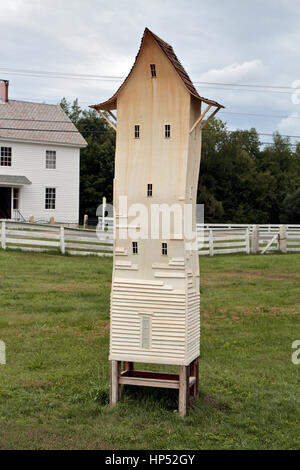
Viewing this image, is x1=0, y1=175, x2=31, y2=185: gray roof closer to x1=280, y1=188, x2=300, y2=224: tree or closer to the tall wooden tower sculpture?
x1=280, y1=188, x2=300, y2=224: tree

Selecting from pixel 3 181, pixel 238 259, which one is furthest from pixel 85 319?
pixel 3 181

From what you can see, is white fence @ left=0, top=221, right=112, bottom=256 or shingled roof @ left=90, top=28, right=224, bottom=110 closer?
shingled roof @ left=90, top=28, right=224, bottom=110

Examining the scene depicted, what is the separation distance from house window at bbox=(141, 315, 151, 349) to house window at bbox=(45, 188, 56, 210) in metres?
32.8

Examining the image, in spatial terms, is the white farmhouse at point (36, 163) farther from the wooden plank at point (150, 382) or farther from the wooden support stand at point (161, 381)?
the wooden plank at point (150, 382)

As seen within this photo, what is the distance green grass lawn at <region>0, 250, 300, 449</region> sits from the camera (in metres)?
6.20

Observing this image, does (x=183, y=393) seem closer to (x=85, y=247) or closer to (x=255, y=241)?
(x=85, y=247)

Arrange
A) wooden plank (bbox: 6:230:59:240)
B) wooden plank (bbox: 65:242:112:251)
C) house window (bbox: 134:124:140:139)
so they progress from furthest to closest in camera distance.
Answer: wooden plank (bbox: 65:242:112:251), wooden plank (bbox: 6:230:59:240), house window (bbox: 134:124:140:139)

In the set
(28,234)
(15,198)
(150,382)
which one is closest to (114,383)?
(150,382)

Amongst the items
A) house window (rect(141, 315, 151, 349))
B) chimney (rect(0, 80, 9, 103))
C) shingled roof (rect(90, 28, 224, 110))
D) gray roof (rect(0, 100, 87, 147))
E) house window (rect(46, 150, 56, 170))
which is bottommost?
house window (rect(141, 315, 151, 349))

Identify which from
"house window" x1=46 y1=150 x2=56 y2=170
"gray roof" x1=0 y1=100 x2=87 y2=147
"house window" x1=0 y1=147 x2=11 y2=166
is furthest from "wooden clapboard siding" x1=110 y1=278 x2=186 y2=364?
"house window" x1=46 y1=150 x2=56 y2=170

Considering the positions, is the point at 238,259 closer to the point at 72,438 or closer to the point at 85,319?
the point at 85,319

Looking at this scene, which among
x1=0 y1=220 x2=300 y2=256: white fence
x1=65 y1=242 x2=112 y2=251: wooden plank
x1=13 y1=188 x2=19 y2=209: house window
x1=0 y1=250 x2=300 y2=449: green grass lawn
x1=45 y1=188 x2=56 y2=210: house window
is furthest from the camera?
x1=45 y1=188 x2=56 y2=210: house window

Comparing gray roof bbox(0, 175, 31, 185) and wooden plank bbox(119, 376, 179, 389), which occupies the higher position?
gray roof bbox(0, 175, 31, 185)

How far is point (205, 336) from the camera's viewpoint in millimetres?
10719
